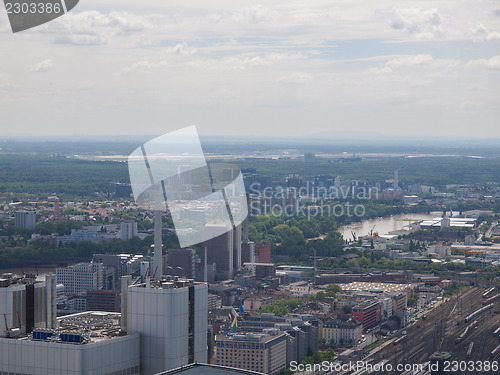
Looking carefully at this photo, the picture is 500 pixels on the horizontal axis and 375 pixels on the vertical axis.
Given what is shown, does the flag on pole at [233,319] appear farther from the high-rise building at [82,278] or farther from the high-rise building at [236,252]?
the high-rise building at [236,252]

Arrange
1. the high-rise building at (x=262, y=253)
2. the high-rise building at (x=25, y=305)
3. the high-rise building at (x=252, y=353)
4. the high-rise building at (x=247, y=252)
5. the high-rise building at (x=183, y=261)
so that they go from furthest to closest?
the high-rise building at (x=262, y=253) → the high-rise building at (x=247, y=252) → the high-rise building at (x=183, y=261) → the high-rise building at (x=252, y=353) → the high-rise building at (x=25, y=305)

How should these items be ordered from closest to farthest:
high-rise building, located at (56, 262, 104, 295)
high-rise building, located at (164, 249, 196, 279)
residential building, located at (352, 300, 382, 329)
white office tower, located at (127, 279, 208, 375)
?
white office tower, located at (127, 279, 208, 375) → residential building, located at (352, 300, 382, 329) → high-rise building, located at (56, 262, 104, 295) → high-rise building, located at (164, 249, 196, 279)

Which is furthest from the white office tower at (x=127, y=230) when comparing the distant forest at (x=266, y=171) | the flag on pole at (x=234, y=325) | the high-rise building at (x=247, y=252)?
the distant forest at (x=266, y=171)

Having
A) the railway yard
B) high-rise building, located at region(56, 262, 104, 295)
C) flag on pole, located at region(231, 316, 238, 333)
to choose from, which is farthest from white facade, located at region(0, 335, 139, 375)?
high-rise building, located at region(56, 262, 104, 295)

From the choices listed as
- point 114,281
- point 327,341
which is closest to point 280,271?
point 114,281

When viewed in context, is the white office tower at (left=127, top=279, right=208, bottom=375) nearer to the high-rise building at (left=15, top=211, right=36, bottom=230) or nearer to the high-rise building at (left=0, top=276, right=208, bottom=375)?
the high-rise building at (left=0, top=276, right=208, bottom=375)

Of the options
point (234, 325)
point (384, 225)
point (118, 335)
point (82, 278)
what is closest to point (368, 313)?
point (234, 325)

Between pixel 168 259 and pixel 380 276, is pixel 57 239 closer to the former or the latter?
pixel 168 259
